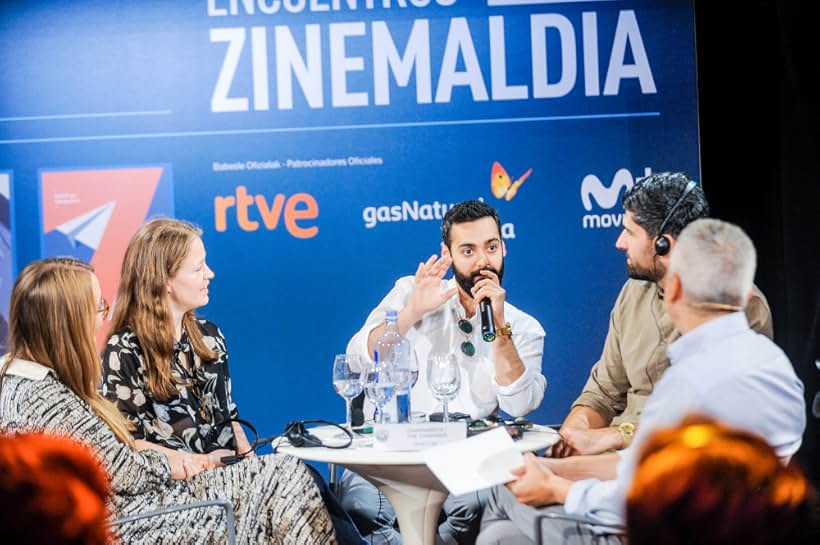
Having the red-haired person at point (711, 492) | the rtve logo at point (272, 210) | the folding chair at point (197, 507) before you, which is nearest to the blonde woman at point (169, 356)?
Answer: the folding chair at point (197, 507)

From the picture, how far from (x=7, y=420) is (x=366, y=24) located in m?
2.66

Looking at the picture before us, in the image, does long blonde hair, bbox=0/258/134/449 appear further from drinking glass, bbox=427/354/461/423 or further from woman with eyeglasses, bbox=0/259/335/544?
drinking glass, bbox=427/354/461/423

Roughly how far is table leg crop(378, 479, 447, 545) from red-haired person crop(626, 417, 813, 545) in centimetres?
206

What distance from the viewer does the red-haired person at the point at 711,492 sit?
981 mm

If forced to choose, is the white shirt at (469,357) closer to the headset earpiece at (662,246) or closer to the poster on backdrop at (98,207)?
the headset earpiece at (662,246)

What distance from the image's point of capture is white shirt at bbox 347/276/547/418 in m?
3.85

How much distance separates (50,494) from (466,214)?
3.58m

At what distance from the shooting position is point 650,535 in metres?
0.97

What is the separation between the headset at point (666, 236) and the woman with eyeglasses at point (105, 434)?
62.5 inches

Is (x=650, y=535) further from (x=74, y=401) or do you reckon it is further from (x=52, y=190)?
(x=52, y=190)

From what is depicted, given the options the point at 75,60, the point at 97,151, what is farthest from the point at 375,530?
the point at 75,60

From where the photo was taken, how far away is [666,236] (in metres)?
3.70

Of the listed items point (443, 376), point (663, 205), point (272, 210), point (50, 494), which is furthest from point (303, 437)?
point (50, 494)

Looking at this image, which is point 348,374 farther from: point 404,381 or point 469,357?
point 469,357
